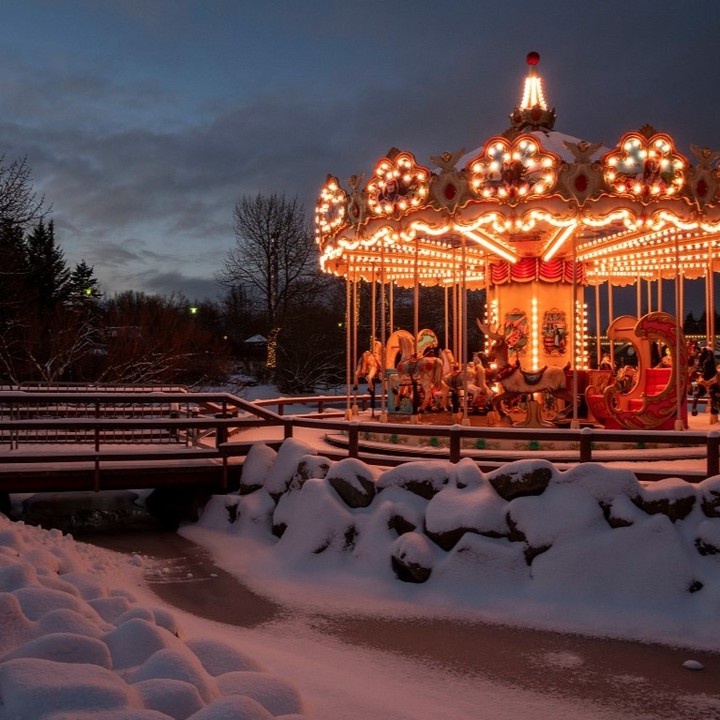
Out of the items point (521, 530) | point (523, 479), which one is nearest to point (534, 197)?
point (523, 479)

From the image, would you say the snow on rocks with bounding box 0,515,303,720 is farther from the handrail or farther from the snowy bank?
the handrail

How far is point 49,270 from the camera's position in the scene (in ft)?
136

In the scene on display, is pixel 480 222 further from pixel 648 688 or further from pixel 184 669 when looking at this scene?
pixel 184 669

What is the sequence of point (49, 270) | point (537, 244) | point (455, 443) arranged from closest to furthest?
point (455, 443), point (537, 244), point (49, 270)

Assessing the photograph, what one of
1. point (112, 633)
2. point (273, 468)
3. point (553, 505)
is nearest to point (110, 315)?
point (273, 468)

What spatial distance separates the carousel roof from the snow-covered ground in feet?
15.1

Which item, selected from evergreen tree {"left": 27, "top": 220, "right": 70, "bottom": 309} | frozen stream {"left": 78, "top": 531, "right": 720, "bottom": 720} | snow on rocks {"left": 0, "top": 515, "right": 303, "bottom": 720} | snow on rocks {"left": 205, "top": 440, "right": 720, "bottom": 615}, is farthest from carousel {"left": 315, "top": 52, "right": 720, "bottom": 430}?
evergreen tree {"left": 27, "top": 220, "right": 70, "bottom": 309}

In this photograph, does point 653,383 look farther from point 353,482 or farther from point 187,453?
point 187,453

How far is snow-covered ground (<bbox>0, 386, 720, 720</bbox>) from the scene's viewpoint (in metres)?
4.31

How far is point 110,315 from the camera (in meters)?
32.5

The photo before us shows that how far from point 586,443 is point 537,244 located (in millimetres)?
7106

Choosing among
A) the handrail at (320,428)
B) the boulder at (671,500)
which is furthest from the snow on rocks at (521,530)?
the handrail at (320,428)

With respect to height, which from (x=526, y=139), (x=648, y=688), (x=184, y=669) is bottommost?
(x=648, y=688)

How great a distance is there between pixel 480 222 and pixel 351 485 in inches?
202
